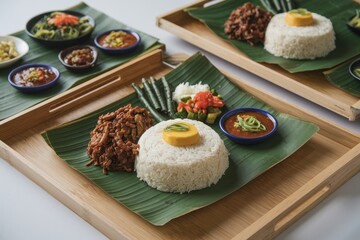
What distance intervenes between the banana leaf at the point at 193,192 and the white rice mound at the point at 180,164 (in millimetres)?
50

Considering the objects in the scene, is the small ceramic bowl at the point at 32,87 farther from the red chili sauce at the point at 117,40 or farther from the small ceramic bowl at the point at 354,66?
the small ceramic bowl at the point at 354,66

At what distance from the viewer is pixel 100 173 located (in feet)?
13.1

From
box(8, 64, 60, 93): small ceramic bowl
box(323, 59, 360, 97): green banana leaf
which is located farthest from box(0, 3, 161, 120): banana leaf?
box(323, 59, 360, 97): green banana leaf

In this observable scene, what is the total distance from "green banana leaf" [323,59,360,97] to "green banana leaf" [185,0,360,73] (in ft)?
0.25

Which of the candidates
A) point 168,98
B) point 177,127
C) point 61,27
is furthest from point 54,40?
point 177,127

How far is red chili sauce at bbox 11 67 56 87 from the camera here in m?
5.04

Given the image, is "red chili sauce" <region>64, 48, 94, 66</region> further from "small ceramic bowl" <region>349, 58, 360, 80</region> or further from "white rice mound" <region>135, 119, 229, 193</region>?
→ "small ceramic bowl" <region>349, 58, 360, 80</region>

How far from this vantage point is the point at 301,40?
515 centimetres

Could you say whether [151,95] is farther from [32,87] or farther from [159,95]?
[32,87]

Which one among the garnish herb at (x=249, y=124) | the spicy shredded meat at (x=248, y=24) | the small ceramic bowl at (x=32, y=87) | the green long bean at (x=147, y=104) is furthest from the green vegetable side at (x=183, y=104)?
the spicy shredded meat at (x=248, y=24)

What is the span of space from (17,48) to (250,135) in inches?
95.4

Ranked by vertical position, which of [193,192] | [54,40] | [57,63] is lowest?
[57,63]

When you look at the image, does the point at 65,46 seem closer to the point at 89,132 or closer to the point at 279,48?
the point at 89,132

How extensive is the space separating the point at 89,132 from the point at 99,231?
3.06 ft
